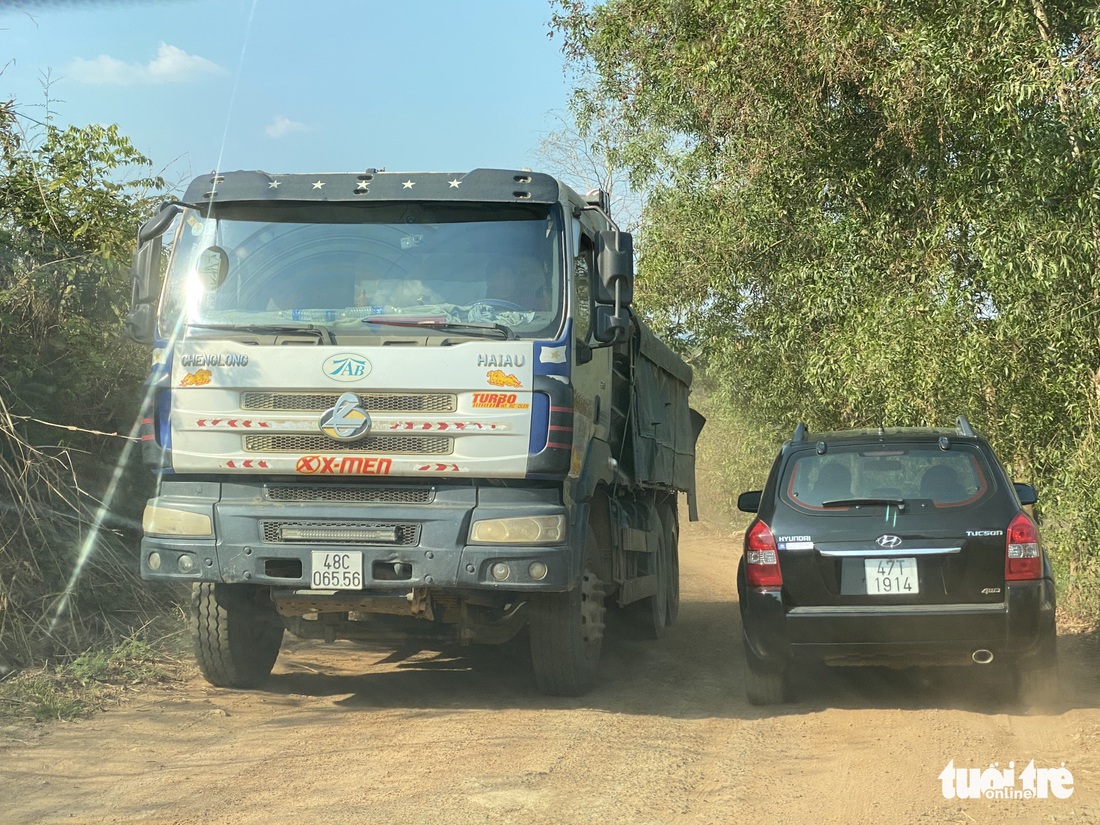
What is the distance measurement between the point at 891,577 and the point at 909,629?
30 centimetres

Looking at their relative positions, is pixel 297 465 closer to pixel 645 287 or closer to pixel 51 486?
pixel 51 486

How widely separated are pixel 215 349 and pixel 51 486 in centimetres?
250

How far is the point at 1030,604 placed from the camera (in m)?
6.71

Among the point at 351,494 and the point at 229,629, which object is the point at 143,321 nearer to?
the point at 351,494

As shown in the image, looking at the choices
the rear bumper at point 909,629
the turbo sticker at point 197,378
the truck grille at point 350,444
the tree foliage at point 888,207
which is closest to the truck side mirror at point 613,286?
the truck grille at point 350,444

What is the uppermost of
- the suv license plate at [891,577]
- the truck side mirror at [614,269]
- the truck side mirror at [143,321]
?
the truck side mirror at [614,269]

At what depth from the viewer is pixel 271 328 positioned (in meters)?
7.05

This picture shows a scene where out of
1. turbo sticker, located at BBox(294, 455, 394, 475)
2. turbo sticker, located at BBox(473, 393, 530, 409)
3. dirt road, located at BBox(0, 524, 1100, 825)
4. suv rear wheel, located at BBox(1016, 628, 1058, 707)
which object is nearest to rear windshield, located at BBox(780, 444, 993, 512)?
suv rear wheel, located at BBox(1016, 628, 1058, 707)

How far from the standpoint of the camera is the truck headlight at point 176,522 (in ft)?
23.2

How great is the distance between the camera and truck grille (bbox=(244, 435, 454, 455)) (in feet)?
22.5

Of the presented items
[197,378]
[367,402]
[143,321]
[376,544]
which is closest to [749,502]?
[376,544]

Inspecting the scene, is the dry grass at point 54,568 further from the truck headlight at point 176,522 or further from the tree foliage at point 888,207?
the tree foliage at point 888,207

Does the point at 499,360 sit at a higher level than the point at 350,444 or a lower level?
higher

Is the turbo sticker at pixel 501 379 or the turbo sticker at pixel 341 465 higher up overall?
the turbo sticker at pixel 501 379
